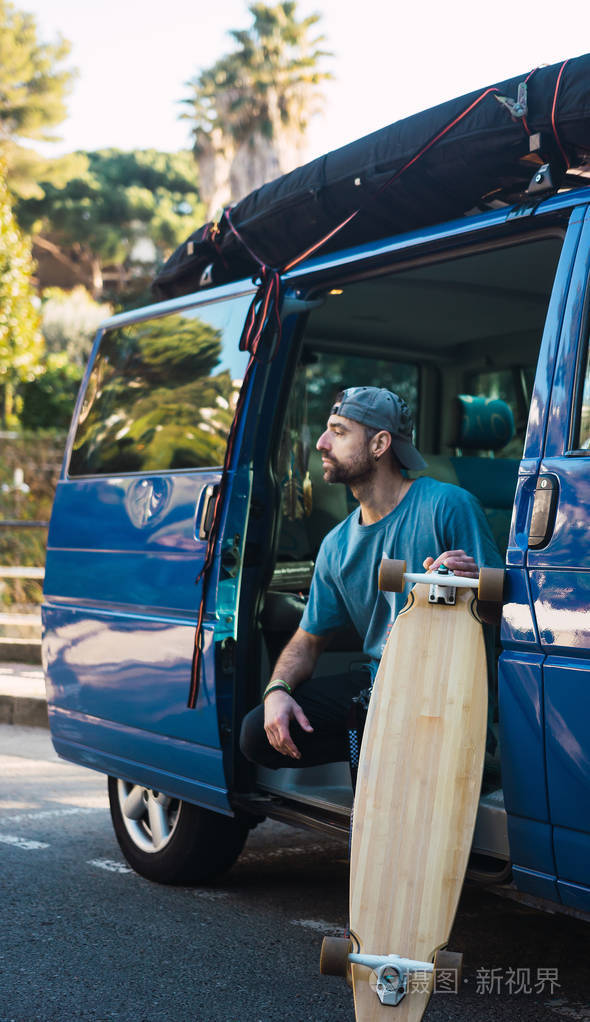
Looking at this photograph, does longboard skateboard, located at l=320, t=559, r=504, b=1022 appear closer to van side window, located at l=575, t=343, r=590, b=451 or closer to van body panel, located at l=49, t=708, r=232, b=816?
van side window, located at l=575, t=343, r=590, b=451

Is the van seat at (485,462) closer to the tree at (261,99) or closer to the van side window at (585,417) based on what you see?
the van side window at (585,417)

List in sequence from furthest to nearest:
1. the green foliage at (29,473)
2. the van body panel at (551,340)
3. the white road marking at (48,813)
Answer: the green foliage at (29,473)
the white road marking at (48,813)
the van body panel at (551,340)

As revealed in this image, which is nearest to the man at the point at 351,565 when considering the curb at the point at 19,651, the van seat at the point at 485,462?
the van seat at the point at 485,462

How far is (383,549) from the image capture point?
3445 millimetres

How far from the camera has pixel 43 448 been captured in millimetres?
15688

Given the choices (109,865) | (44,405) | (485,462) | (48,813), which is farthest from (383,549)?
(44,405)

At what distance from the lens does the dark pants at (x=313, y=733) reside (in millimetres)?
3535

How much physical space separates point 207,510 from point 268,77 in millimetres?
25161

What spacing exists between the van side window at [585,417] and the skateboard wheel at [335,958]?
1.30 metres

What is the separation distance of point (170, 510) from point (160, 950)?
1458mm

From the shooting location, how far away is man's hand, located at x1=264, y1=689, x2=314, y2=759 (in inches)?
135

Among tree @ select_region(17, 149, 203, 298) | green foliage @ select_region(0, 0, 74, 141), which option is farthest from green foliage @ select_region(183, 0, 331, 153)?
tree @ select_region(17, 149, 203, 298)

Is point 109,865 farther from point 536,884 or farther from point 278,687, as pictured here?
point 536,884

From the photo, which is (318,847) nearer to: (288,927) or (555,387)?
(288,927)
